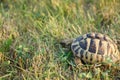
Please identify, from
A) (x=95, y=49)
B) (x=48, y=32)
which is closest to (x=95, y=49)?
(x=95, y=49)

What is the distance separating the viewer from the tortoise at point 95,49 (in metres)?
3.18

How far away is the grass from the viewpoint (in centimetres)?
316

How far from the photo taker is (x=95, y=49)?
3.21 meters

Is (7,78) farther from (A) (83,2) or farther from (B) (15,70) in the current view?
(A) (83,2)

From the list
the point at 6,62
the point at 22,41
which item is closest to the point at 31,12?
the point at 22,41

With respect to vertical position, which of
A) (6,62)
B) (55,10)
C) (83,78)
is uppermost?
(55,10)

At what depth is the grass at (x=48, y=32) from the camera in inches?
124

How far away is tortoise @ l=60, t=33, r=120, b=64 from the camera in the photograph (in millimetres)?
3182

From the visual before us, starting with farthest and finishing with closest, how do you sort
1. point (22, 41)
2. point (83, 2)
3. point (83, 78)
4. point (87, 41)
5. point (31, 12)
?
point (83, 2)
point (31, 12)
point (22, 41)
point (87, 41)
point (83, 78)

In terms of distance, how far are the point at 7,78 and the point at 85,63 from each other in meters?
0.82

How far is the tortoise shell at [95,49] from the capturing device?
3.18m

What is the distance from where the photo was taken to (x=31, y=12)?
420cm

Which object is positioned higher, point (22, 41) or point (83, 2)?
point (83, 2)

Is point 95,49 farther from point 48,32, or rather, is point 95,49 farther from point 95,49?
point 48,32
